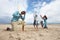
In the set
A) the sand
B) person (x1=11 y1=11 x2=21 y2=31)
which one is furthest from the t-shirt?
the sand

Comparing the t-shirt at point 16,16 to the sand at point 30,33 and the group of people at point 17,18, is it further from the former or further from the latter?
the sand at point 30,33

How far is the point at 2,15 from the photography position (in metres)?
4.20

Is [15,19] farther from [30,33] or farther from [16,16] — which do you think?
[30,33]

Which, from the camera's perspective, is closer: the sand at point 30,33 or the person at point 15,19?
the sand at point 30,33

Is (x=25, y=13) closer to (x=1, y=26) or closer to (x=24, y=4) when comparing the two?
(x=24, y=4)

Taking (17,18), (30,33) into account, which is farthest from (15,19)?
(30,33)

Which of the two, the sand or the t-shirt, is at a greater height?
the t-shirt

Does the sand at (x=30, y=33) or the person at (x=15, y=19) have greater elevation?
the person at (x=15, y=19)

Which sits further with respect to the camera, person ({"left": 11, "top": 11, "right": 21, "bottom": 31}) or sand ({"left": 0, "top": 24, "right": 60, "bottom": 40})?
Result: person ({"left": 11, "top": 11, "right": 21, "bottom": 31})

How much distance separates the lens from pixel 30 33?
4023 mm

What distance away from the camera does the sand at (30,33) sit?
3887 millimetres

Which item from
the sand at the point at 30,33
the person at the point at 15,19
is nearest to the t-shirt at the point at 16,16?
the person at the point at 15,19

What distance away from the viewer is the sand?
3887mm

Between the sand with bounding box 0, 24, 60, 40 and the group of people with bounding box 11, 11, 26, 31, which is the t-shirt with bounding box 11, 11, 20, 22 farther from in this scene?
the sand with bounding box 0, 24, 60, 40
